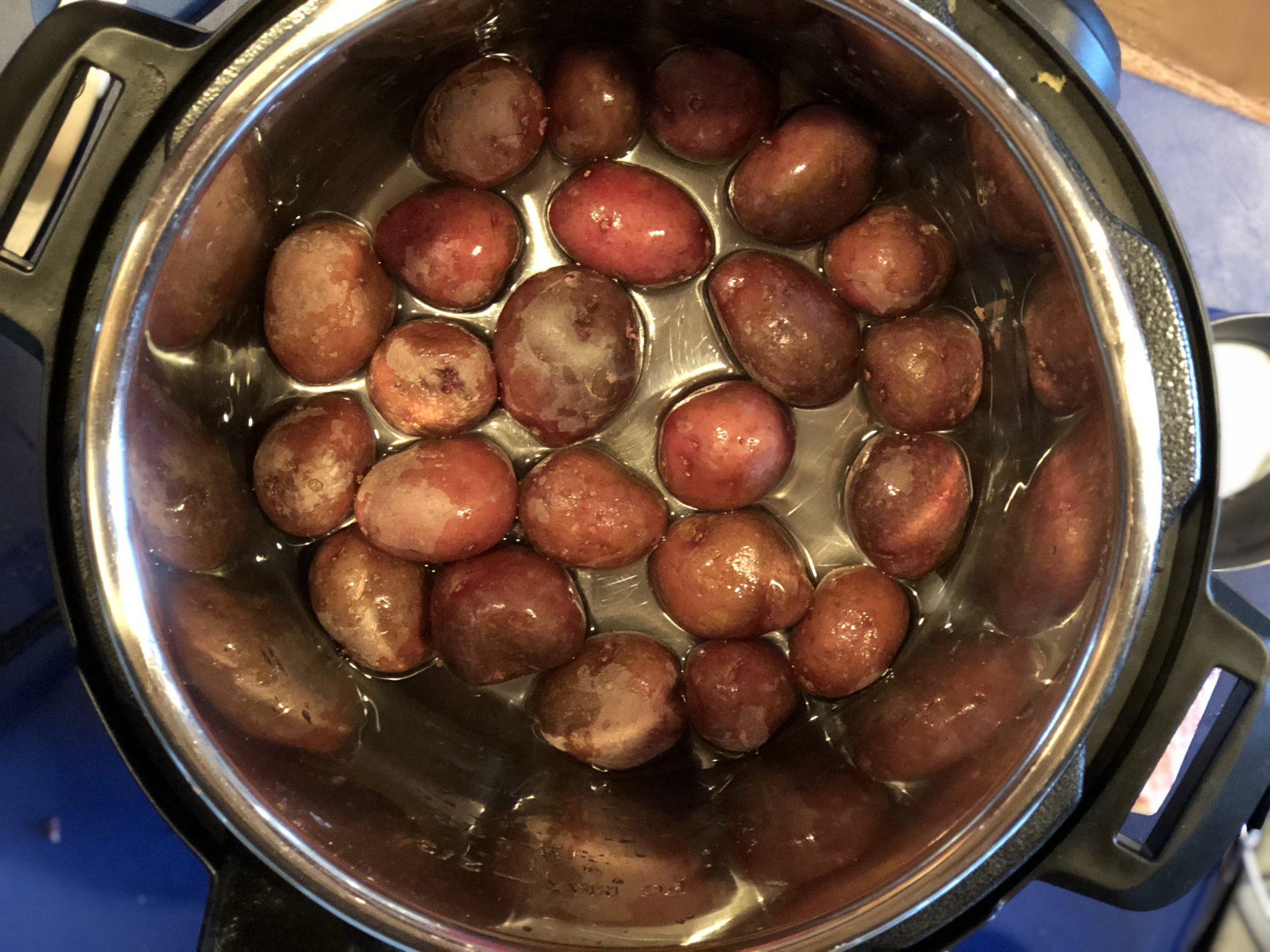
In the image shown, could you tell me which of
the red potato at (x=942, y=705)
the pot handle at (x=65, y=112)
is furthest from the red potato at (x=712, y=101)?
the red potato at (x=942, y=705)

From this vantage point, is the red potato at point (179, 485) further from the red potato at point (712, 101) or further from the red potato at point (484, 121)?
the red potato at point (712, 101)

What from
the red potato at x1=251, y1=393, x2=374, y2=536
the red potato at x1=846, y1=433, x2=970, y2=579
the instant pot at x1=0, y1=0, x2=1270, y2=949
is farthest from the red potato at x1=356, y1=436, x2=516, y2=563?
the red potato at x1=846, y1=433, x2=970, y2=579

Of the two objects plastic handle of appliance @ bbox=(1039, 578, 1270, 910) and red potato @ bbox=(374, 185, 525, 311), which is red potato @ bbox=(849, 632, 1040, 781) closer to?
plastic handle of appliance @ bbox=(1039, 578, 1270, 910)

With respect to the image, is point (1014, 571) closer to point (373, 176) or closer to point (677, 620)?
point (677, 620)

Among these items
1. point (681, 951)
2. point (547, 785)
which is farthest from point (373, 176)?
point (681, 951)

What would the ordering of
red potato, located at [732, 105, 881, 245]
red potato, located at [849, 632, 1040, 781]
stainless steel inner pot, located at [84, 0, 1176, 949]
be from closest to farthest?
stainless steel inner pot, located at [84, 0, 1176, 949] < red potato, located at [849, 632, 1040, 781] < red potato, located at [732, 105, 881, 245]

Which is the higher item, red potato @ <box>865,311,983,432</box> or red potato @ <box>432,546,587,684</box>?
red potato @ <box>865,311,983,432</box>
